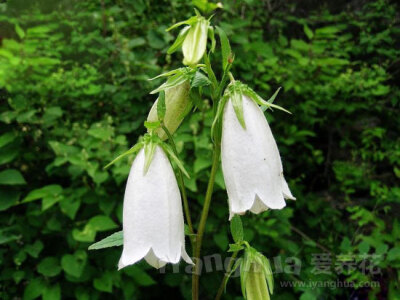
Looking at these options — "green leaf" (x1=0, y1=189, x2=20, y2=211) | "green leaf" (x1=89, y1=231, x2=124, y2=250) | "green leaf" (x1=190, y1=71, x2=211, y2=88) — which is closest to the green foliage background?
"green leaf" (x1=0, y1=189, x2=20, y2=211)

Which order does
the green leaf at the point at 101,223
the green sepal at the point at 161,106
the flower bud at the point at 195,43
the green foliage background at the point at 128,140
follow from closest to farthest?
the flower bud at the point at 195,43 < the green sepal at the point at 161,106 < the green leaf at the point at 101,223 < the green foliage background at the point at 128,140

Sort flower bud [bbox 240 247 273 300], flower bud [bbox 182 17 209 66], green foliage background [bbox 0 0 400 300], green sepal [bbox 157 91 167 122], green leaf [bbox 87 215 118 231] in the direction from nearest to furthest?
flower bud [bbox 182 17 209 66] < green sepal [bbox 157 91 167 122] < flower bud [bbox 240 247 273 300] < green leaf [bbox 87 215 118 231] < green foliage background [bbox 0 0 400 300]

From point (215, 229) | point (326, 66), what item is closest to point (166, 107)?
point (215, 229)

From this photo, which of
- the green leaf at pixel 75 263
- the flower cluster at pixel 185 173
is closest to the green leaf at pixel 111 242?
the flower cluster at pixel 185 173

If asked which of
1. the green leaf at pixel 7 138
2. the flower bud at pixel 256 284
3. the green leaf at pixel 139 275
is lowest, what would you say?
the green leaf at pixel 139 275

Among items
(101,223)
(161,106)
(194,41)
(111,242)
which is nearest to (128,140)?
(101,223)

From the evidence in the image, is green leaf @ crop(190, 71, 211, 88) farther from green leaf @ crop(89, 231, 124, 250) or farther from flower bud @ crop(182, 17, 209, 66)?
green leaf @ crop(89, 231, 124, 250)

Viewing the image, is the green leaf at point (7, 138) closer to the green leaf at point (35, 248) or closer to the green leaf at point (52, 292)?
the green leaf at point (35, 248)
